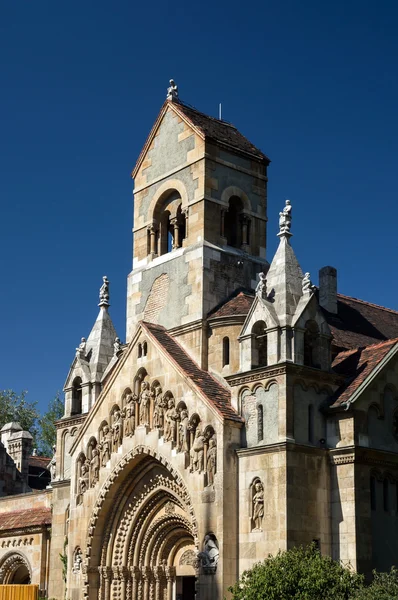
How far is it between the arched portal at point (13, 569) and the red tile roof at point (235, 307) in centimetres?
1494

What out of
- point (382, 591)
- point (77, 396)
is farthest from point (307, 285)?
point (77, 396)

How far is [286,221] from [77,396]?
39.1ft

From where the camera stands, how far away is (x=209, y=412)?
103 ft

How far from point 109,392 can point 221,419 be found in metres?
6.50

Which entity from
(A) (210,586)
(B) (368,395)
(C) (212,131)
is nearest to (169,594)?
(A) (210,586)

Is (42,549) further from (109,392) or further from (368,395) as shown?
(368,395)

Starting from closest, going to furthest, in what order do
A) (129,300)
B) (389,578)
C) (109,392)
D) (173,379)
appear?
1. (389,578)
2. (173,379)
3. (109,392)
4. (129,300)

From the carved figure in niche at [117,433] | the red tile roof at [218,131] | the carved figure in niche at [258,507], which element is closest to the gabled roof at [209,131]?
the red tile roof at [218,131]

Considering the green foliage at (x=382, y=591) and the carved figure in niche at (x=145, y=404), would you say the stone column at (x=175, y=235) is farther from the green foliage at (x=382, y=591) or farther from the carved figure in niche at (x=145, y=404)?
the green foliage at (x=382, y=591)

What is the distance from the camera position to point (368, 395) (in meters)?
31.1

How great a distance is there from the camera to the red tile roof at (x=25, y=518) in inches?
1631

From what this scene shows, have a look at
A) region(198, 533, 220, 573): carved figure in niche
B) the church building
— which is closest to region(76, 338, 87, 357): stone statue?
the church building

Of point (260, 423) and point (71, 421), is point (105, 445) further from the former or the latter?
point (260, 423)

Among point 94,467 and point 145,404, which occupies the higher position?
point 145,404
